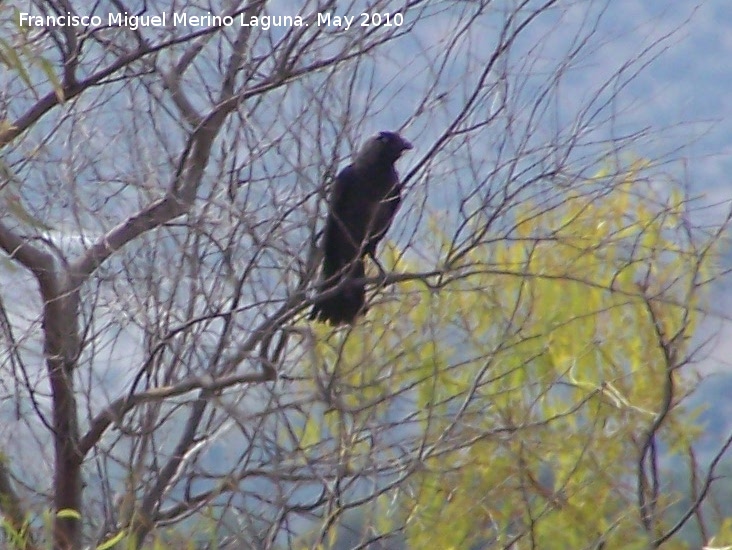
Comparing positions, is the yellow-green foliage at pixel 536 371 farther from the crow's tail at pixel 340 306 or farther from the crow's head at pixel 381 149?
the crow's head at pixel 381 149

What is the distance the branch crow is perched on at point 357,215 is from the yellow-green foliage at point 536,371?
106 millimetres

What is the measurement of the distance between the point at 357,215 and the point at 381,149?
24cm

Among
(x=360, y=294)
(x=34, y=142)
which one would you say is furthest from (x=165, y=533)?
(x=34, y=142)

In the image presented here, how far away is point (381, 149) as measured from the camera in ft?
12.2

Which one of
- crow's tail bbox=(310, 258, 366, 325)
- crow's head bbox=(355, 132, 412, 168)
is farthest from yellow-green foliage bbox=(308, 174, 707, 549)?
crow's head bbox=(355, 132, 412, 168)

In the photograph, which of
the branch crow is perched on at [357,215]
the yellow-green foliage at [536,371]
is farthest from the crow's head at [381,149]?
the yellow-green foliage at [536,371]

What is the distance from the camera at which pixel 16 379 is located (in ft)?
9.66

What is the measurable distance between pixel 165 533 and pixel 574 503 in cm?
143

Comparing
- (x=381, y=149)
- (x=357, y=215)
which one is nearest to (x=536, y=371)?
(x=357, y=215)

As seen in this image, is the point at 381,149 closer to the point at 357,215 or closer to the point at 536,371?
the point at 357,215

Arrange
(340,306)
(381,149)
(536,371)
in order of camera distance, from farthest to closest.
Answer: (536,371) → (381,149) → (340,306)

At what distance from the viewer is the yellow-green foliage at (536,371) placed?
2.84 metres

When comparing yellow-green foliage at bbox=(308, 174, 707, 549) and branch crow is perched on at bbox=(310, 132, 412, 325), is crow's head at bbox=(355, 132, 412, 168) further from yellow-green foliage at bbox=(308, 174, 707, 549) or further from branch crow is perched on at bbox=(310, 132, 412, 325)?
yellow-green foliage at bbox=(308, 174, 707, 549)

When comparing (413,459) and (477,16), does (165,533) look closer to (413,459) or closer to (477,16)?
(413,459)
